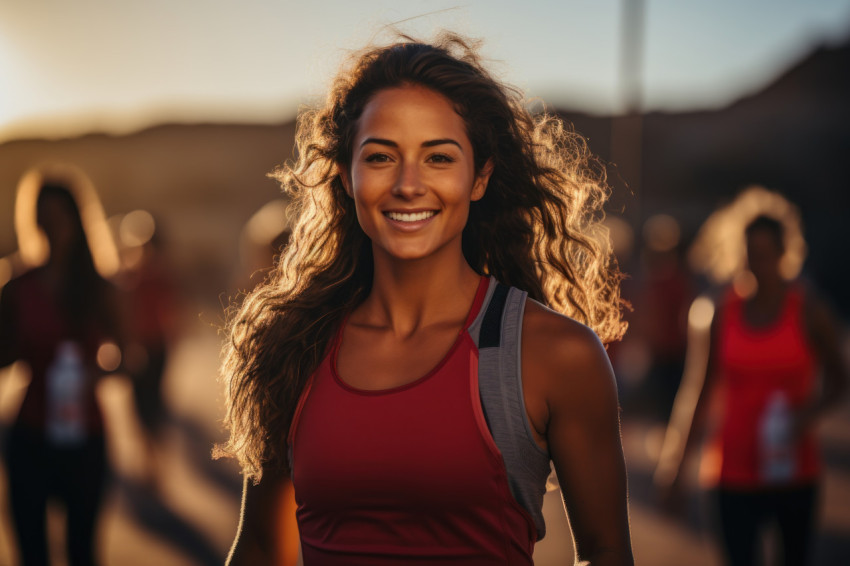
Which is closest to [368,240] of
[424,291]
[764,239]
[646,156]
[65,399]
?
[424,291]

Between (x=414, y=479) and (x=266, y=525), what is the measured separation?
52 cm

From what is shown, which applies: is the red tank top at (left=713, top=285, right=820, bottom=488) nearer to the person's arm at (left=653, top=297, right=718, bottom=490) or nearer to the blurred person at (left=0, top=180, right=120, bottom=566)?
the person's arm at (left=653, top=297, right=718, bottom=490)

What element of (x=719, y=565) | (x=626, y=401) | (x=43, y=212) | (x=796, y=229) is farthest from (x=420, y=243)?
(x=626, y=401)

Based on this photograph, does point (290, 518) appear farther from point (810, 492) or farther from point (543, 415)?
point (810, 492)

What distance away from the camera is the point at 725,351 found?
443 cm

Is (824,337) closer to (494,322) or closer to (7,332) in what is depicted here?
(494,322)

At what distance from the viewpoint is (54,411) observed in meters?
4.38

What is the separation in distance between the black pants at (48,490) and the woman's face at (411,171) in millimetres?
2877

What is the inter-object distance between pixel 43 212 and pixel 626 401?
28.9 ft

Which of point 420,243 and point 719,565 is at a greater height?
point 420,243

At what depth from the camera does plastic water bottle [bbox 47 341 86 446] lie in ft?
14.4

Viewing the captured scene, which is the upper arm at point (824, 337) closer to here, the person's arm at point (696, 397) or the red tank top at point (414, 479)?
the person's arm at point (696, 397)

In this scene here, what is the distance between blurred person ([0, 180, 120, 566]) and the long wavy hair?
224cm

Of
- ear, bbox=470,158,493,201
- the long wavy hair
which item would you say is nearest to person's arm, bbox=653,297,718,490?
the long wavy hair
